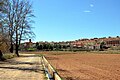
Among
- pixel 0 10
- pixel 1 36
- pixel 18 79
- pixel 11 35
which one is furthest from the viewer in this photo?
pixel 11 35

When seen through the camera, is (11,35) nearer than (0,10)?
No

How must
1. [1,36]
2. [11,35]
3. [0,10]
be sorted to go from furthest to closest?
[11,35], [1,36], [0,10]

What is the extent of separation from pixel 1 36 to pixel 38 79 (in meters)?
35.2

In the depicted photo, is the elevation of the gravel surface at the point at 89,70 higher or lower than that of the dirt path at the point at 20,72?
lower

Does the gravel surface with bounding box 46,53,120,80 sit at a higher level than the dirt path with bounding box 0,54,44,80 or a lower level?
lower

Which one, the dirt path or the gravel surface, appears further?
the gravel surface

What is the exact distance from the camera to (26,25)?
72.8 m

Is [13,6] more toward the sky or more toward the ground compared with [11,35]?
more toward the sky

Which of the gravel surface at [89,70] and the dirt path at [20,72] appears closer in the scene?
the dirt path at [20,72]

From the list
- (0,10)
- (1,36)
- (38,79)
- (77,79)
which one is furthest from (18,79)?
(1,36)

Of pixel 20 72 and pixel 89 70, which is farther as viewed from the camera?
pixel 89 70

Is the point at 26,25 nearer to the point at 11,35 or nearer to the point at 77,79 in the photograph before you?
the point at 11,35

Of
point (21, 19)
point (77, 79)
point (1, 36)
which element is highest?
point (21, 19)

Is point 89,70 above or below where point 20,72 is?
below
